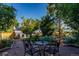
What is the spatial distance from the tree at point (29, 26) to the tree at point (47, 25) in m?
0.10

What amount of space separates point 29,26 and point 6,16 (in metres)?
0.44

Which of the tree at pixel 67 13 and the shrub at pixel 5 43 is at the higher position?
the tree at pixel 67 13

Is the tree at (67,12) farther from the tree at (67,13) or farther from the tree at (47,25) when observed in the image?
the tree at (47,25)

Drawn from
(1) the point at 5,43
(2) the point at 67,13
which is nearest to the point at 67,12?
(2) the point at 67,13

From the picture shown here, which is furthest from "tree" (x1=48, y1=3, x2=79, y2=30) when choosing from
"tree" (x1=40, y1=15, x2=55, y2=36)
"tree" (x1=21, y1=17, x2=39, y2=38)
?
"tree" (x1=21, y1=17, x2=39, y2=38)

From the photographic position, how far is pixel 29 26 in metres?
2.91

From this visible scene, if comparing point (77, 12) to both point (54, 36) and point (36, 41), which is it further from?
point (36, 41)

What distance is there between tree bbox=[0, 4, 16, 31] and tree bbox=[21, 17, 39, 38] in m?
0.21

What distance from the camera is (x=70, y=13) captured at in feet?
9.56

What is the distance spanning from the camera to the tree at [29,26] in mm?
2889

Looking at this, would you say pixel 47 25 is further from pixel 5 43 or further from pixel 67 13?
pixel 5 43

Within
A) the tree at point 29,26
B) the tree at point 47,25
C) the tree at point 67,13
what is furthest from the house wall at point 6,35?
the tree at point 67,13

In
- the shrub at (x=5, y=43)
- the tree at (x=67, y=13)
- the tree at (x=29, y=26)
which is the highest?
the tree at (x=67, y=13)

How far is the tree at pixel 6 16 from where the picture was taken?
2.90m
